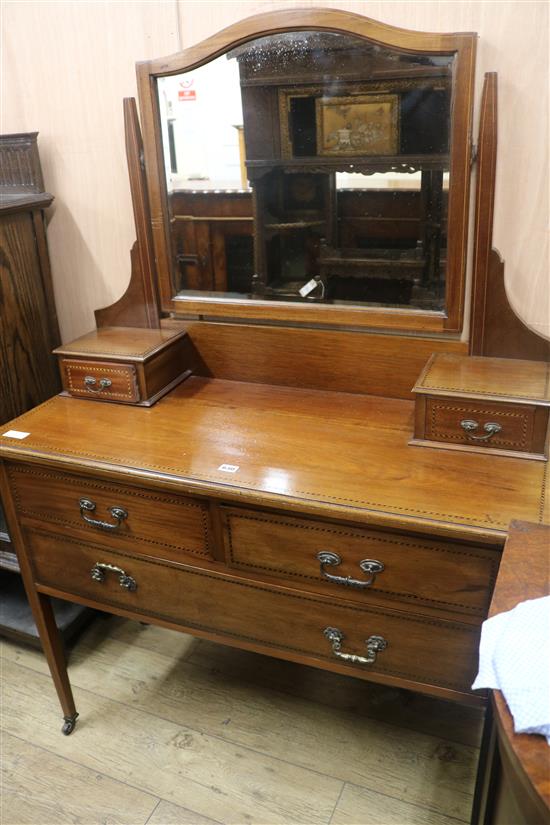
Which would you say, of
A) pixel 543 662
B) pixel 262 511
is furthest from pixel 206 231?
pixel 543 662

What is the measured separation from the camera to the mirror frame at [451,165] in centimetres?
130

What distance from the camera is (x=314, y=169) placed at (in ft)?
4.78

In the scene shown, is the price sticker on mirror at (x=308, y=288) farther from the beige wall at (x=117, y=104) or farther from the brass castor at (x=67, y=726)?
the brass castor at (x=67, y=726)

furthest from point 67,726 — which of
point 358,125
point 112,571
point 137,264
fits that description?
point 358,125

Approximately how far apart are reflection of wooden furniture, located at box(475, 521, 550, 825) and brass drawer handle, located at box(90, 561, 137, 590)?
2.59 ft

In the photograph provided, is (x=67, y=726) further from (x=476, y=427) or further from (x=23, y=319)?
(x=476, y=427)

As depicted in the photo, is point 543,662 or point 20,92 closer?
point 543,662

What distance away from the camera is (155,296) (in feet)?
5.63

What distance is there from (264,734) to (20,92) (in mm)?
1731

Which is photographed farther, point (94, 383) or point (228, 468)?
point (94, 383)

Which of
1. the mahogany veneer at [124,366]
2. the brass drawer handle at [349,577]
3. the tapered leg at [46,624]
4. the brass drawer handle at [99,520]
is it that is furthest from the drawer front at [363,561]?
the tapered leg at [46,624]

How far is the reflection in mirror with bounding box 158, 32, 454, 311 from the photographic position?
1.36 metres

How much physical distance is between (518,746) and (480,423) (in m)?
0.69

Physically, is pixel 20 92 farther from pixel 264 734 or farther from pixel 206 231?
pixel 264 734
